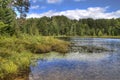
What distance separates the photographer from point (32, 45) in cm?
3041

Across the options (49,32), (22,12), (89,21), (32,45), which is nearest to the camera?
(32,45)

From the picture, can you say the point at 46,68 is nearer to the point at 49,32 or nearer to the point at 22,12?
the point at 22,12

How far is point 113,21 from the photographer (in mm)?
146625

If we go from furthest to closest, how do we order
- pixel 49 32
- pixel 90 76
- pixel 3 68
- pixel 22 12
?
pixel 49 32 < pixel 22 12 < pixel 90 76 < pixel 3 68

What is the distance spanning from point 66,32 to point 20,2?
88.6 m

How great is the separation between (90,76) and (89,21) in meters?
148

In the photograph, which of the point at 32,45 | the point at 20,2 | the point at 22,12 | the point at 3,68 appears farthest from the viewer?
the point at 22,12

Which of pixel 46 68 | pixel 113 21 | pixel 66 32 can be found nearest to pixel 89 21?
pixel 113 21

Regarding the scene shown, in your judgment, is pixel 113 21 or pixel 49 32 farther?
pixel 113 21

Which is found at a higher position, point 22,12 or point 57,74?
point 22,12

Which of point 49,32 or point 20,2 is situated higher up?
point 20,2

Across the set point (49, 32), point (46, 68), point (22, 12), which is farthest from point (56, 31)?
point (46, 68)

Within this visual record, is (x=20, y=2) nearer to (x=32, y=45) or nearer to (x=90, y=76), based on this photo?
(x=32, y=45)

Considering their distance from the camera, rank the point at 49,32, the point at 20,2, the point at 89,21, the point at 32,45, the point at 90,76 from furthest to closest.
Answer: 1. the point at 89,21
2. the point at 49,32
3. the point at 20,2
4. the point at 32,45
5. the point at 90,76
